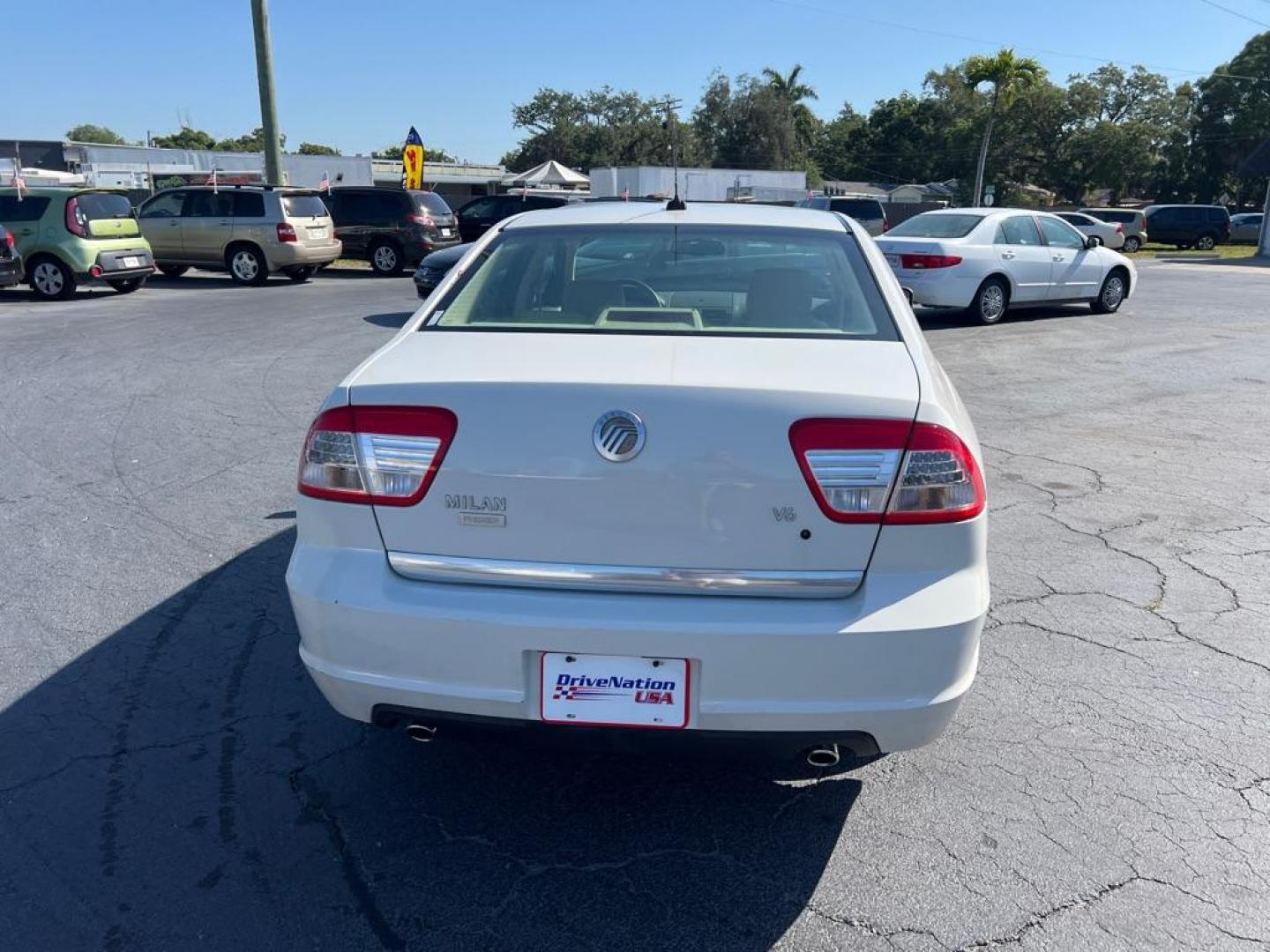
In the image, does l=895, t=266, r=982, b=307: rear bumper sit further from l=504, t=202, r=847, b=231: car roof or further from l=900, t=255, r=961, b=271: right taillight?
l=504, t=202, r=847, b=231: car roof

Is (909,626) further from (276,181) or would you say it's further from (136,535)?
(276,181)

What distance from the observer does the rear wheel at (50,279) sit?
1579 cm

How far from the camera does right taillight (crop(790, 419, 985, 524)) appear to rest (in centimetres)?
242

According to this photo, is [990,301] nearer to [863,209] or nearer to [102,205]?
[863,209]

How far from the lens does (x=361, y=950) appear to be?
241 centimetres

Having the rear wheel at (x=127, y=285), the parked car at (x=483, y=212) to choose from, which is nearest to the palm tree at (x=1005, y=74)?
the parked car at (x=483, y=212)

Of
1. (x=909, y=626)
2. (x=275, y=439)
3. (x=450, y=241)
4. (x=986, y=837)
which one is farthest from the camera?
(x=450, y=241)

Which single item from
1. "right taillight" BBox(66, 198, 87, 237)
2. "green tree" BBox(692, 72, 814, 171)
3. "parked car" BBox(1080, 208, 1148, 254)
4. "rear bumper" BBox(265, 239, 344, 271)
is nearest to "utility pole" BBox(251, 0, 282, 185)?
"rear bumper" BBox(265, 239, 344, 271)

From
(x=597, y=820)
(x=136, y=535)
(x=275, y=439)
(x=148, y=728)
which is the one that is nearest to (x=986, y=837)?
(x=597, y=820)

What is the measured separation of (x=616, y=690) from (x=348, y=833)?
3.36 ft

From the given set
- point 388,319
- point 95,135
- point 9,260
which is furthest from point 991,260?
point 95,135

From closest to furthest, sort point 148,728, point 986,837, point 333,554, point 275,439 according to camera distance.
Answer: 1. point 333,554
2. point 986,837
3. point 148,728
4. point 275,439

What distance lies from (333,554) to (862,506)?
1.38 m

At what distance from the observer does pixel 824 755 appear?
2564mm
